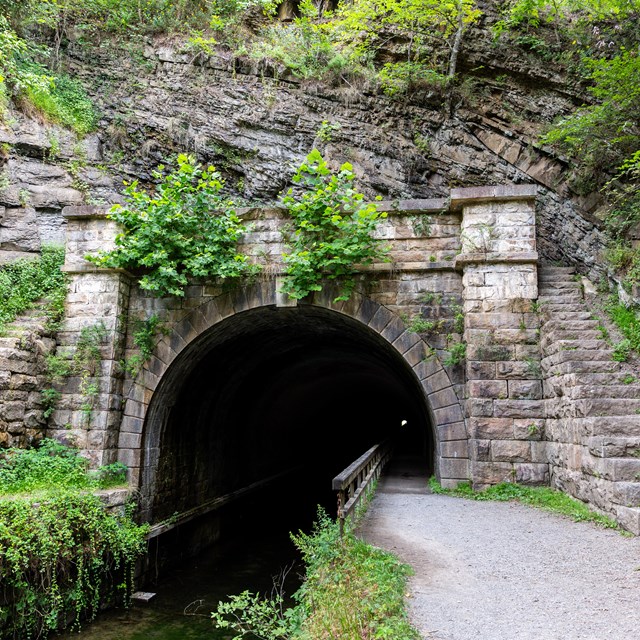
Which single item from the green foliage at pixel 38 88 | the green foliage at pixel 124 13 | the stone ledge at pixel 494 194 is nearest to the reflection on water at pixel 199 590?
the stone ledge at pixel 494 194

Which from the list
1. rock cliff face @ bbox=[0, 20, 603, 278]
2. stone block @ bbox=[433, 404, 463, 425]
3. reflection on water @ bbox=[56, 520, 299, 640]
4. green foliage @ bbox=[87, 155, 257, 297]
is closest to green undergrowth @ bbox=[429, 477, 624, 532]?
stone block @ bbox=[433, 404, 463, 425]

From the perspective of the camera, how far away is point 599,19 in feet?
34.5

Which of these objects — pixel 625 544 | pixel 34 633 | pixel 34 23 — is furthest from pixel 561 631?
pixel 34 23

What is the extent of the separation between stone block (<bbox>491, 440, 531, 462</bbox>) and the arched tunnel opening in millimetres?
1944

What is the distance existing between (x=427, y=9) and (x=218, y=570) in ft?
40.9

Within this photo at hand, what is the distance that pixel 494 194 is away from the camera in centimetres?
762

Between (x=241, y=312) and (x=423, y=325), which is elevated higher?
(x=241, y=312)

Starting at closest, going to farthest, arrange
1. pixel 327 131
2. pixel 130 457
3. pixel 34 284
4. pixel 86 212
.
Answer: pixel 130 457
pixel 86 212
pixel 34 284
pixel 327 131

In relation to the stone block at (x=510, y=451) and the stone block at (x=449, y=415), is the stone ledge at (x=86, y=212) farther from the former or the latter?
the stone block at (x=510, y=451)

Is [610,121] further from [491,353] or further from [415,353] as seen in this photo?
[415,353]

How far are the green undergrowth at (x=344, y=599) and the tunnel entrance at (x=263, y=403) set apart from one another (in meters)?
4.00

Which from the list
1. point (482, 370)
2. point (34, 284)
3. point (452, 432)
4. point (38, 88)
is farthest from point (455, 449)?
point (38, 88)

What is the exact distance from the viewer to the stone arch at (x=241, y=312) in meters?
7.47

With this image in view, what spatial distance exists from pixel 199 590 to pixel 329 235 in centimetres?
590
